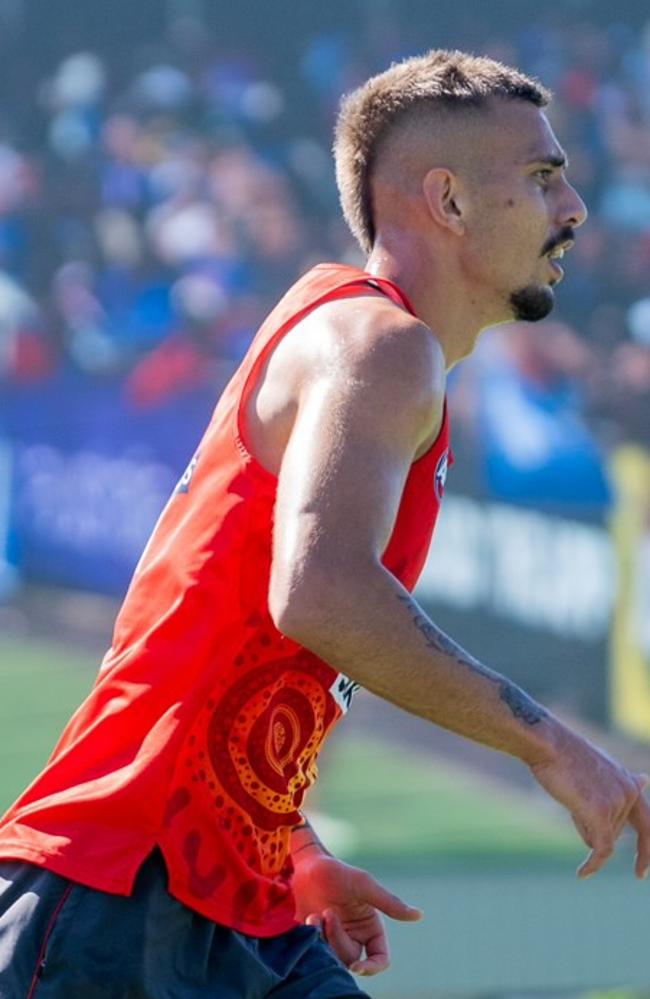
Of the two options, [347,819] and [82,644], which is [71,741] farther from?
[82,644]

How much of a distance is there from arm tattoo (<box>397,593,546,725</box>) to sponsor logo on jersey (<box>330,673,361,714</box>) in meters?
0.36

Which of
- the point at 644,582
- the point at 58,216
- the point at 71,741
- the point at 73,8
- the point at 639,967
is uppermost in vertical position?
→ the point at 73,8

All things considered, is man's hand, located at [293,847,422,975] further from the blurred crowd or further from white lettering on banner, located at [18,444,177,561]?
white lettering on banner, located at [18,444,177,561]

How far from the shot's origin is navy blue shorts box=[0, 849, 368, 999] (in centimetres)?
263

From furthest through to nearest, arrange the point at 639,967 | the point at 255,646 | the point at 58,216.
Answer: the point at 58,216
the point at 639,967
the point at 255,646

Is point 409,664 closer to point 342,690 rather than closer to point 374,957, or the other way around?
point 342,690

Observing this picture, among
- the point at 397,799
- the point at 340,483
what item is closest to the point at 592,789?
the point at 340,483

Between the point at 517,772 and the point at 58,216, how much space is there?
3595 millimetres

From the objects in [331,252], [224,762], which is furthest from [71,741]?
[331,252]

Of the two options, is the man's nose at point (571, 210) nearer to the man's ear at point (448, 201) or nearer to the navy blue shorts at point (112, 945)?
the man's ear at point (448, 201)

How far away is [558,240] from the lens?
3043 mm

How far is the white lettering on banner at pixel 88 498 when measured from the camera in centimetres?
930

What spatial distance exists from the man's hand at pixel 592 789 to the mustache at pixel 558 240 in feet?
2.95

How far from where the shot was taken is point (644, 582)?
8.27 meters
